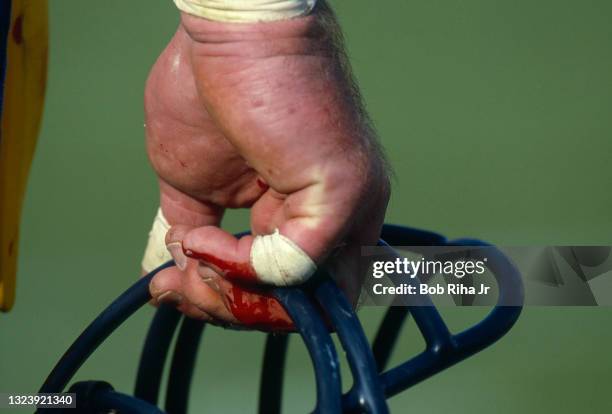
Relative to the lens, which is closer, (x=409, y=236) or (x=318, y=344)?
(x=318, y=344)

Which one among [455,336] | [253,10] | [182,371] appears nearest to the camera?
[253,10]

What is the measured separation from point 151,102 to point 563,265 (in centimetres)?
28

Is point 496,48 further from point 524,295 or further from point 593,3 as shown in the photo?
point 524,295

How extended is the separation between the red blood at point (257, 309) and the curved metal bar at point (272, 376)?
0.74 feet

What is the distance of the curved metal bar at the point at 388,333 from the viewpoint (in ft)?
2.47

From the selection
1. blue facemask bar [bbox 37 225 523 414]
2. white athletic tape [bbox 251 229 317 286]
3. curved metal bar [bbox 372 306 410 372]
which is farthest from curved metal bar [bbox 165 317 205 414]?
white athletic tape [bbox 251 229 317 286]

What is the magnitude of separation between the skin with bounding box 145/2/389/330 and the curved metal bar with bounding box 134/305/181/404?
11 cm

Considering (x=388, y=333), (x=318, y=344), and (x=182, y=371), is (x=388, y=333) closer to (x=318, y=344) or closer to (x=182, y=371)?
(x=182, y=371)

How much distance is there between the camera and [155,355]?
694 mm

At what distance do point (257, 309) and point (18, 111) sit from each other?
0.48 feet

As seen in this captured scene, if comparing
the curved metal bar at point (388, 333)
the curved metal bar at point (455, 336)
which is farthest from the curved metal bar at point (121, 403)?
the curved metal bar at point (388, 333)

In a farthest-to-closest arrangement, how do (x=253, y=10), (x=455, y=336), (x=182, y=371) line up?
1. (x=182, y=371)
2. (x=455, y=336)
3. (x=253, y=10)

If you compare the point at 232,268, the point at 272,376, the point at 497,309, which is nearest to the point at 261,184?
the point at 232,268

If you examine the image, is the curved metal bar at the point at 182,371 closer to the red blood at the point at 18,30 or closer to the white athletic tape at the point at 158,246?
the white athletic tape at the point at 158,246
